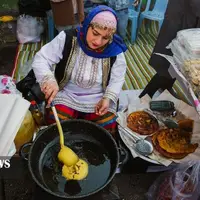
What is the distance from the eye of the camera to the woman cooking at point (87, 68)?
5.07 feet

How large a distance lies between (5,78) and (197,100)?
1.45 m

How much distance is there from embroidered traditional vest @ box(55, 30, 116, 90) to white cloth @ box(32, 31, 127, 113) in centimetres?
2

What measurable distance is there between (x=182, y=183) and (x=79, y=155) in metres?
0.62

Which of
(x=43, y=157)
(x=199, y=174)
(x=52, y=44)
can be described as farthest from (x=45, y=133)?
(x=199, y=174)

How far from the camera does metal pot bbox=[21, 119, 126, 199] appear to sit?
52.1 inches

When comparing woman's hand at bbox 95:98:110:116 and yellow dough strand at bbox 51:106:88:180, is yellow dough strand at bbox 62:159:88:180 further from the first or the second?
woman's hand at bbox 95:98:110:116

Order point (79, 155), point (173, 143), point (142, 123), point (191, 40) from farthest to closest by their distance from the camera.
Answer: point (142, 123), point (173, 143), point (191, 40), point (79, 155)

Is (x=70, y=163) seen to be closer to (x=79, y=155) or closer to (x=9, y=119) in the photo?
(x=79, y=155)

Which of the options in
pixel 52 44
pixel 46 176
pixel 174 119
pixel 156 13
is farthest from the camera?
pixel 156 13

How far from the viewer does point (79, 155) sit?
4.80 feet

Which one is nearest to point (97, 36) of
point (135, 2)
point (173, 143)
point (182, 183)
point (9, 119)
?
point (9, 119)

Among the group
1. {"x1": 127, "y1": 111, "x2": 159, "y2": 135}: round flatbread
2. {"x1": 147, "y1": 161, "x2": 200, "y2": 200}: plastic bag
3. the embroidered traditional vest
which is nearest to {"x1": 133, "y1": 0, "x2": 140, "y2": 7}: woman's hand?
{"x1": 127, "y1": 111, "x2": 159, "y2": 135}: round flatbread

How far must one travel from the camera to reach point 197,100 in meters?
1.30

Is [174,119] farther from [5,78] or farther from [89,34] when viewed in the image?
[5,78]
